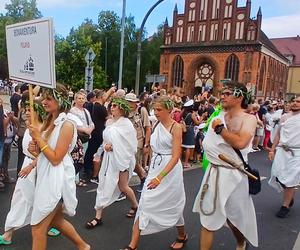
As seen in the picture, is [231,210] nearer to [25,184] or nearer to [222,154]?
[222,154]

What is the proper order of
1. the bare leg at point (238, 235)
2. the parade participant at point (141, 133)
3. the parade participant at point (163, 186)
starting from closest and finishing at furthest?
the bare leg at point (238, 235)
the parade participant at point (163, 186)
the parade participant at point (141, 133)

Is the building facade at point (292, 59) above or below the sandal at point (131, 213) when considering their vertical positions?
above

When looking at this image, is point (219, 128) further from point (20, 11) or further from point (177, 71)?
point (20, 11)

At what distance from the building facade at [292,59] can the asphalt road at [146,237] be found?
6851 centimetres

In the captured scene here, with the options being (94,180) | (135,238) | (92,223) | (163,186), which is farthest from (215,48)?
(135,238)

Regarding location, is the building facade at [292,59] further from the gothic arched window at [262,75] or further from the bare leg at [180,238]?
the bare leg at [180,238]

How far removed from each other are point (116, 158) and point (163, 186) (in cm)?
102

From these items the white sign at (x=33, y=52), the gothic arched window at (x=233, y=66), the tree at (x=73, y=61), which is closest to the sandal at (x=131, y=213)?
the white sign at (x=33, y=52)

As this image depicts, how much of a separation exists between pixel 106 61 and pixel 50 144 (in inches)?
2156

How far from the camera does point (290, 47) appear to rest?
74.4m

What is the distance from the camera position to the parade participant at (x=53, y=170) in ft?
9.97

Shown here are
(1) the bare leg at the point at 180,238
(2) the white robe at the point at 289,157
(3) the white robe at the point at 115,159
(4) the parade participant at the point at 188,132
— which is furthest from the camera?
(4) the parade participant at the point at 188,132

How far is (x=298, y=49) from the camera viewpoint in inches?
2894

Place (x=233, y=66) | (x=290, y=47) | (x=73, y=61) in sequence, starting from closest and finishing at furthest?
(x=73, y=61), (x=233, y=66), (x=290, y=47)
